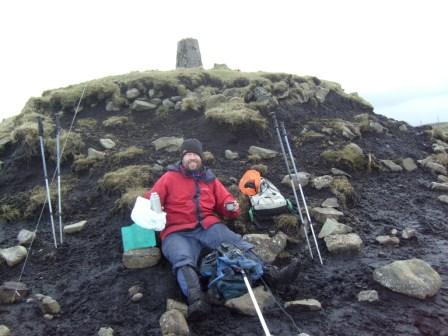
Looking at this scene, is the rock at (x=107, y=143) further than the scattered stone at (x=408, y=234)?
Yes

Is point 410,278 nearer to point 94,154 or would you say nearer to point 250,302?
point 250,302

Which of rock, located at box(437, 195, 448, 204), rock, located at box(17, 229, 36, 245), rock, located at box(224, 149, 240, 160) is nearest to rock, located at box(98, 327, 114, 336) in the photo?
rock, located at box(17, 229, 36, 245)

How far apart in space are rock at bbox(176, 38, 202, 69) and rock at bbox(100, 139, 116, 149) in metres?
10.1

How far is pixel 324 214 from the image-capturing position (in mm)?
8711

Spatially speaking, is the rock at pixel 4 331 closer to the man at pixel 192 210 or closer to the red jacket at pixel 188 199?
the man at pixel 192 210

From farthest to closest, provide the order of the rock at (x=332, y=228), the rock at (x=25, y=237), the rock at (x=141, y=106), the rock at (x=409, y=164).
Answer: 1. the rock at (x=141, y=106)
2. the rock at (x=409, y=164)
3. the rock at (x=25, y=237)
4. the rock at (x=332, y=228)

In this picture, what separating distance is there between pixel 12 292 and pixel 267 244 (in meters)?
4.39

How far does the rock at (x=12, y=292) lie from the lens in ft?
22.0

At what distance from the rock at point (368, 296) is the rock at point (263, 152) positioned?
5734 mm

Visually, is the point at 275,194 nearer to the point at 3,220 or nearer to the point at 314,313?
the point at 314,313

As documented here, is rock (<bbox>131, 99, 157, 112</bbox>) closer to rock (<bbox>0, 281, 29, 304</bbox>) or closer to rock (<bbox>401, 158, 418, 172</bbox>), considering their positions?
rock (<bbox>401, 158, 418, 172</bbox>)

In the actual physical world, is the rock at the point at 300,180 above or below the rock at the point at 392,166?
above

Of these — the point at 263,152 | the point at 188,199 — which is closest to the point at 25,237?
the point at 188,199

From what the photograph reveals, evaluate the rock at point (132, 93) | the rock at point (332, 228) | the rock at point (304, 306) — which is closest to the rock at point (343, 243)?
the rock at point (332, 228)
